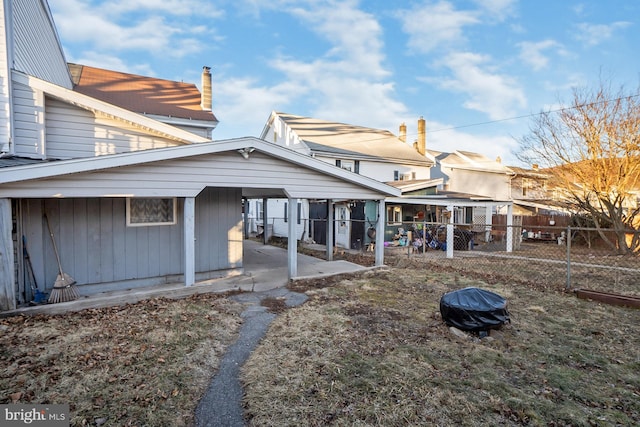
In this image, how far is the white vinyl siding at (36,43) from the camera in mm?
6264

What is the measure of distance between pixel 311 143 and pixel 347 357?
14.9m

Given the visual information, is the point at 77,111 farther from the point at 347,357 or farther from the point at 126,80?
the point at 126,80

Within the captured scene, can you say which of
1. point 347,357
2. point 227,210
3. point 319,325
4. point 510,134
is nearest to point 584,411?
point 347,357

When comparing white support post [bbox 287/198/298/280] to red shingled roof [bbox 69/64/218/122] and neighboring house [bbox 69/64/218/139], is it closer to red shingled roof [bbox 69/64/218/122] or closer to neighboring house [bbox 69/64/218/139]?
neighboring house [bbox 69/64/218/139]

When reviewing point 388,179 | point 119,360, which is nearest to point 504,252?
point 388,179

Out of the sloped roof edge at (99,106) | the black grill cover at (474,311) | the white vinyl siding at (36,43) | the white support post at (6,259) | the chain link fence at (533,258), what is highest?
the white vinyl siding at (36,43)

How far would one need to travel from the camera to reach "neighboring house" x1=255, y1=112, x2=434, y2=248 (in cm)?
1507

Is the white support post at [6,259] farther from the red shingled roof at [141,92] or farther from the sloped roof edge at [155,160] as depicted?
the red shingled roof at [141,92]

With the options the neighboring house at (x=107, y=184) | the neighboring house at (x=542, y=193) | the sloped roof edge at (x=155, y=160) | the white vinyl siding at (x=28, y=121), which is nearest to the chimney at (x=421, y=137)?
the neighboring house at (x=542, y=193)

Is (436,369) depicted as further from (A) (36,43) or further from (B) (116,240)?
(A) (36,43)

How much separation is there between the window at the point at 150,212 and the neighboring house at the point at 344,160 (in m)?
8.24

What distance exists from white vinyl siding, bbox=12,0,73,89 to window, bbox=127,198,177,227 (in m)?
3.28

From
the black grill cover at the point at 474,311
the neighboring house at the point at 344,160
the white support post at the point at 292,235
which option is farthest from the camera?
the neighboring house at the point at 344,160

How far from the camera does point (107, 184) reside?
5.41m
